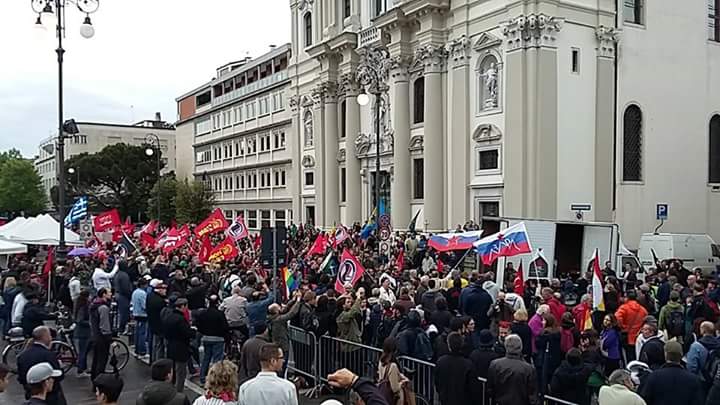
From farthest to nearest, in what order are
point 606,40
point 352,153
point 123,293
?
point 352,153
point 606,40
point 123,293

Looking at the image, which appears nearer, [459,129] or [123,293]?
A: [123,293]

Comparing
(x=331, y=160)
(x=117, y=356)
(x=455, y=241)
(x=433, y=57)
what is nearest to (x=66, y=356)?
(x=117, y=356)

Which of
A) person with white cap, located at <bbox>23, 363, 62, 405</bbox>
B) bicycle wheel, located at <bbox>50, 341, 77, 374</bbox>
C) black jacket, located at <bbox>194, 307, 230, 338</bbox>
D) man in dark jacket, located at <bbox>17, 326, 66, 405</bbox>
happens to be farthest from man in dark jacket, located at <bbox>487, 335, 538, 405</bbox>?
bicycle wheel, located at <bbox>50, 341, 77, 374</bbox>

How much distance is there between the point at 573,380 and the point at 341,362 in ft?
A: 13.5

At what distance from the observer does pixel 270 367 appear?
258 inches

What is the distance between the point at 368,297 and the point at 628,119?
888 inches

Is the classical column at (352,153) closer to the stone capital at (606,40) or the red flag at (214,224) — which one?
the stone capital at (606,40)

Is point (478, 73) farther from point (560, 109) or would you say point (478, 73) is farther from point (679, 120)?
point (679, 120)

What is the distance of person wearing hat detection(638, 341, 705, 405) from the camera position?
704 cm

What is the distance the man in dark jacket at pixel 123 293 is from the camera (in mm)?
15133

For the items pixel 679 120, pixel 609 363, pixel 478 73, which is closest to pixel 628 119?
pixel 679 120

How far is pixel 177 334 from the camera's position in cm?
1083

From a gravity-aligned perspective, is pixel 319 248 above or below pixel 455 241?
below

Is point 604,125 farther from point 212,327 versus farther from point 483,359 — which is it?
point 483,359
